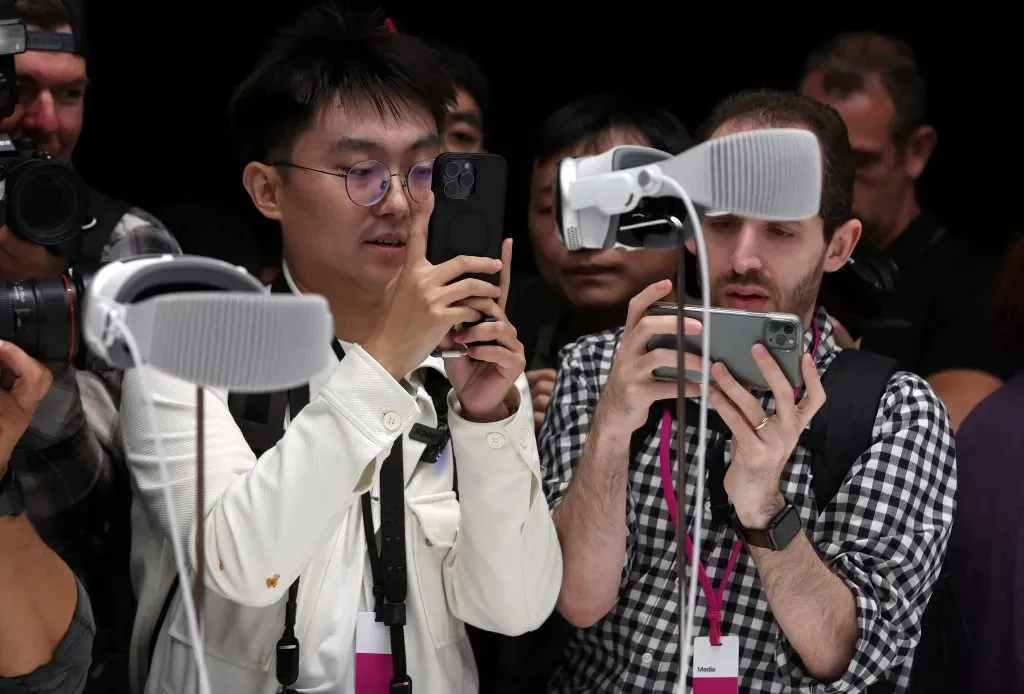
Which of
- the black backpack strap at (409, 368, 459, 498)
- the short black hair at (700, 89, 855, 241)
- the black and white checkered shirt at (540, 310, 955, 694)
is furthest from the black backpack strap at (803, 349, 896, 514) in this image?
the black backpack strap at (409, 368, 459, 498)

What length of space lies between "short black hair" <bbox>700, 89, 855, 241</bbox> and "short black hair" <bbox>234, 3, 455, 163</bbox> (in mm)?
459

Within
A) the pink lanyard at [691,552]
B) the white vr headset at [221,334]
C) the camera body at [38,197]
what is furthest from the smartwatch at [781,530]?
the camera body at [38,197]

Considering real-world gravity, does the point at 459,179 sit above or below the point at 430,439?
above

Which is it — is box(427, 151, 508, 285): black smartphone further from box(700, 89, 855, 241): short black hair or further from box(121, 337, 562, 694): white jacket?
box(700, 89, 855, 241): short black hair

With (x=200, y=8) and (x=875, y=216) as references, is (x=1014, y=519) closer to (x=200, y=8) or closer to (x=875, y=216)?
(x=875, y=216)

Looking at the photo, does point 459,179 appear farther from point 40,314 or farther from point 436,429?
point 40,314

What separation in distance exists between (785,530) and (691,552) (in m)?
0.21

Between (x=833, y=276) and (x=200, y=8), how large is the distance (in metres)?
1.53

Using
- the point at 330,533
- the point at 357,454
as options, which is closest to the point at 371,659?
the point at 330,533

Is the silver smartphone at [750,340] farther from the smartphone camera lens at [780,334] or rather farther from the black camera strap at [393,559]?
the black camera strap at [393,559]

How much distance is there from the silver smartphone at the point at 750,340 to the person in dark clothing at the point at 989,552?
1.99 feet

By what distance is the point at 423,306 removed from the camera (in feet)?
5.21

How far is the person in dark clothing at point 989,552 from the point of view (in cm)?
205

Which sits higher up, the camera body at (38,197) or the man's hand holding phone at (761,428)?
the camera body at (38,197)
